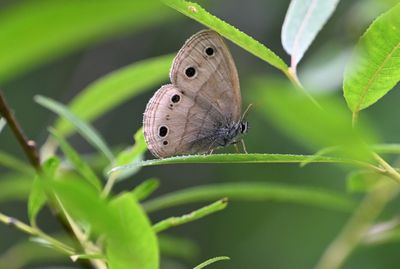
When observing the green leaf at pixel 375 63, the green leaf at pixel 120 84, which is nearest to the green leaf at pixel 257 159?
the green leaf at pixel 375 63

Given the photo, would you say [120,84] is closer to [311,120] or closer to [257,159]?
[257,159]

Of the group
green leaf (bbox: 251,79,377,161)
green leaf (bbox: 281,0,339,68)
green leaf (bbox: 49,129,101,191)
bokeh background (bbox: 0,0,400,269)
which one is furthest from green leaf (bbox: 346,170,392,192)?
bokeh background (bbox: 0,0,400,269)

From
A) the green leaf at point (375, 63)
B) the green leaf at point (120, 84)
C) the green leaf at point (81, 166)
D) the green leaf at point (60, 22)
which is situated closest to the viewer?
the green leaf at point (60, 22)

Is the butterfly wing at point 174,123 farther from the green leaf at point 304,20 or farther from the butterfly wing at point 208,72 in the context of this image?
the green leaf at point 304,20

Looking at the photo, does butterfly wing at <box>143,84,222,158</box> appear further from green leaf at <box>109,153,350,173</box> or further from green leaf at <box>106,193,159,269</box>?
green leaf at <box>106,193,159,269</box>

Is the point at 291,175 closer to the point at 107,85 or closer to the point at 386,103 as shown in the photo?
the point at 386,103

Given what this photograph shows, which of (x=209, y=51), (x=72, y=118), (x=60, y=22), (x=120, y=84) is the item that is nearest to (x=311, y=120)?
(x=60, y=22)

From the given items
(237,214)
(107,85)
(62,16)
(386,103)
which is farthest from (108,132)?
(62,16)

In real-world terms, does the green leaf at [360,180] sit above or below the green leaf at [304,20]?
below
